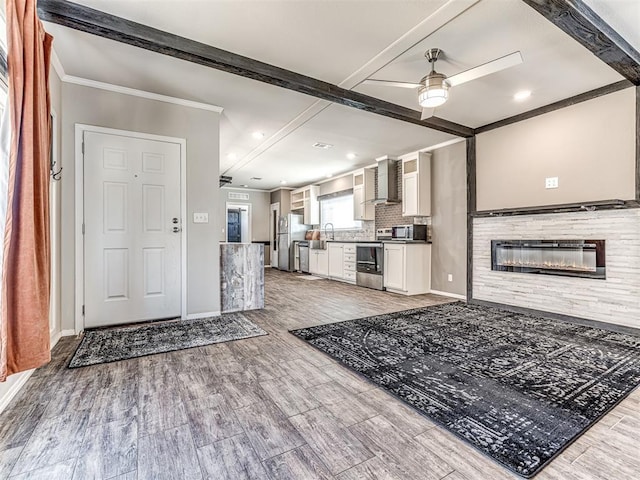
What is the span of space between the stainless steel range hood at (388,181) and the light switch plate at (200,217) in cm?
353

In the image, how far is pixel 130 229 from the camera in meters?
3.36

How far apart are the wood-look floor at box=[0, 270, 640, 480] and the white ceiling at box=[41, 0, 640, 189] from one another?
8.45 feet

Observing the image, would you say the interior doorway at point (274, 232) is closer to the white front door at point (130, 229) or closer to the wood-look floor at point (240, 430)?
the white front door at point (130, 229)

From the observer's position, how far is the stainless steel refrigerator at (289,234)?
8.87 meters

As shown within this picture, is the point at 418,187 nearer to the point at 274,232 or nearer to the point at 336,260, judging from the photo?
the point at 336,260

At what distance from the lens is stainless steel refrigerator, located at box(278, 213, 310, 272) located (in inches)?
349

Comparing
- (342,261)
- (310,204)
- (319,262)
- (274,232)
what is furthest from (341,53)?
(274,232)

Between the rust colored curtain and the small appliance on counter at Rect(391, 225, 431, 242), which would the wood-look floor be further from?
the small appliance on counter at Rect(391, 225, 431, 242)

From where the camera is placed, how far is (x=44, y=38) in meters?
1.86

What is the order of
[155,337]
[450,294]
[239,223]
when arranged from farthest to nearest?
[239,223] → [450,294] → [155,337]

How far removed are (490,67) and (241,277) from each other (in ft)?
11.3

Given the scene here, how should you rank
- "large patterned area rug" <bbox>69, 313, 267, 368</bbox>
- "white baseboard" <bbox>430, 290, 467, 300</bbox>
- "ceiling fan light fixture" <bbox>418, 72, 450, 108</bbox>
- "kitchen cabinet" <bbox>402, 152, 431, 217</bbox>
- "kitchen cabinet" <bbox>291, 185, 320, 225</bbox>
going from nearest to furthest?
"large patterned area rug" <bbox>69, 313, 267, 368</bbox>
"ceiling fan light fixture" <bbox>418, 72, 450, 108</bbox>
"white baseboard" <bbox>430, 290, 467, 300</bbox>
"kitchen cabinet" <bbox>402, 152, 431, 217</bbox>
"kitchen cabinet" <bbox>291, 185, 320, 225</bbox>

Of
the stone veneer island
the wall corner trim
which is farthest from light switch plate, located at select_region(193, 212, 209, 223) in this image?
the wall corner trim

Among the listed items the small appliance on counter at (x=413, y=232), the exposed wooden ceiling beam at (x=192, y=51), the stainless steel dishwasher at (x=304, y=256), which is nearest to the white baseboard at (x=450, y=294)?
the small appliance on counter at (x=413, y=232)
